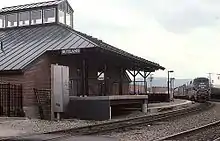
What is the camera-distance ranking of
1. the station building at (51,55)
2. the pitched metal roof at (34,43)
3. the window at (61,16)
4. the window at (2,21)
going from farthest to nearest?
the window at (2,21), the window at (61,16), the pitched metal roof at (34,43), the station building at (51,55)

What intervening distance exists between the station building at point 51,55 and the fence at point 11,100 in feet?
1.36

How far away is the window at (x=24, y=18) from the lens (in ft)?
116

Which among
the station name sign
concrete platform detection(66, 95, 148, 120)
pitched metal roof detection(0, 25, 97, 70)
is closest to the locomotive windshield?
pitched metal roof detection(0, 25, 97, 70)

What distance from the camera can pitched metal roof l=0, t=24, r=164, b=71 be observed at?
25.9m

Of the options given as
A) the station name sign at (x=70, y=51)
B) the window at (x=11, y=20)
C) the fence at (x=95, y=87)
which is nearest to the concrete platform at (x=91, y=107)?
the station name sign at (x=70, y=51)

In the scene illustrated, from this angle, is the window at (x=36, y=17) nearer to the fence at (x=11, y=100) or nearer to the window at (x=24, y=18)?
the window at (x=24, y=18)

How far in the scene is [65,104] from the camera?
77.6 feet

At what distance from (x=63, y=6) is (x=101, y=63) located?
651 cm

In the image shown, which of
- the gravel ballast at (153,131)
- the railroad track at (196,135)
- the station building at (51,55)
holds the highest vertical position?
the station building at (51,55)

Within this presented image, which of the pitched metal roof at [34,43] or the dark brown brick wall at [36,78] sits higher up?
the pitched metal roof at [34,43]

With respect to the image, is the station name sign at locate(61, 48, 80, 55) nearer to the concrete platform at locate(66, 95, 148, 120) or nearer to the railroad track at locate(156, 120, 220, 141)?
the concrete platform at locate(66, 95, 148, 120)

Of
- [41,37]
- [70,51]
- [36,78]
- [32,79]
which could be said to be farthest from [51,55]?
[41,37]

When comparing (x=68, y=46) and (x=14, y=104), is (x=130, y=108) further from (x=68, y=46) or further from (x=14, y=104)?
(x=14, y=104)

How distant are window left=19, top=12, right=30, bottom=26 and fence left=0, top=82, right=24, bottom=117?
12501 mm
